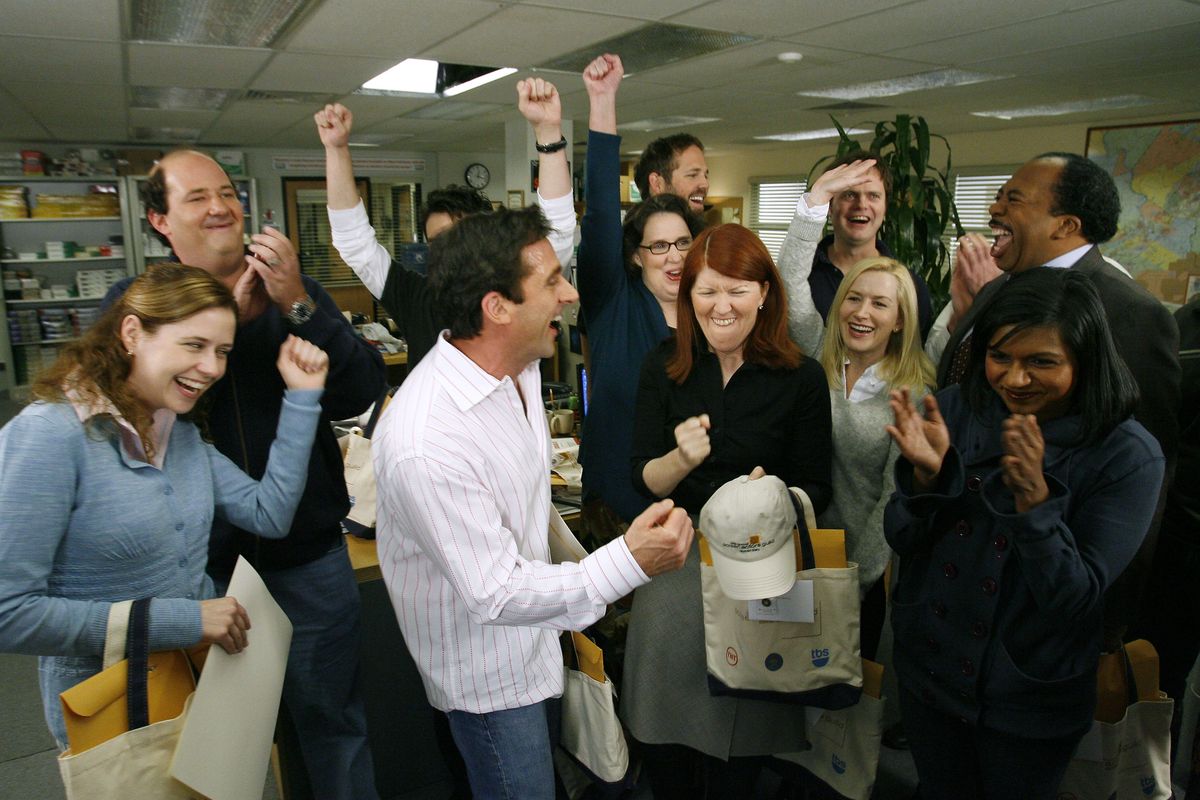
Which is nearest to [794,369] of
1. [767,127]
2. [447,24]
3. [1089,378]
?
[1089,378]

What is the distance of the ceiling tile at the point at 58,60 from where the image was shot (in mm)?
3668

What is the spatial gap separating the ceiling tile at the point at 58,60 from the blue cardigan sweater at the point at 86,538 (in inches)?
136

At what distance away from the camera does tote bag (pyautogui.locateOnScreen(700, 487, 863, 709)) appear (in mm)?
1612

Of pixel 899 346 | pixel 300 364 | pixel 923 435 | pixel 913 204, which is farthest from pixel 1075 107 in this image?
pixel 300 364

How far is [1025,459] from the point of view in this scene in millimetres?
1235

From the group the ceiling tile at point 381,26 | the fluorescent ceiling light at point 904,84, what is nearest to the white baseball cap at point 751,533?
Answer: the ceiling tile at point 381,26

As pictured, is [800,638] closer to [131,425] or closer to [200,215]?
[131,425]

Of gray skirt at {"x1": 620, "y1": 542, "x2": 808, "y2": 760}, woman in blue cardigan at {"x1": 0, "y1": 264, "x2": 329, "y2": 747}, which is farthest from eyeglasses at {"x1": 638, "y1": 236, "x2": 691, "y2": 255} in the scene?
woman in blue cardigan at {"x1": 0, "y1": 264, "x2": 329, "y2": 747}

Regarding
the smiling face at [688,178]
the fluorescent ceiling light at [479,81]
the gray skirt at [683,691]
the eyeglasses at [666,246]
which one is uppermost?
the fluorescent ceiling light at [479,81]

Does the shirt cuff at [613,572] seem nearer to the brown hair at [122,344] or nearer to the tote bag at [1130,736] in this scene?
the brown hair at [122,344]

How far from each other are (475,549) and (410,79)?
4849mm

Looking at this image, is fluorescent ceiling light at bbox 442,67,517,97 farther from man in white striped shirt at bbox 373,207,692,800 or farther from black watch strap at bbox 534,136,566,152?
man in white striped shirt at bbox 373,207,692,800

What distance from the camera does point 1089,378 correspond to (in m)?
1.33

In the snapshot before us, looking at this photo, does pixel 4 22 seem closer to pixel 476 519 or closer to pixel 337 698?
pixel 337 698
